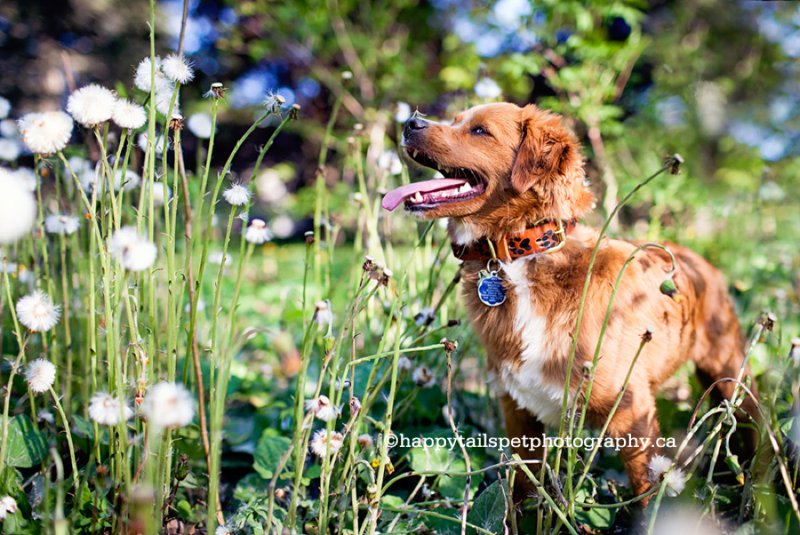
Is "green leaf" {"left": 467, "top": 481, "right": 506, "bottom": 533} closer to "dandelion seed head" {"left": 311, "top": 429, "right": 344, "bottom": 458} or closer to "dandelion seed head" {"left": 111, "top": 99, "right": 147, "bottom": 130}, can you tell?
"dandelion seed head" {"left": 311, "top": 429, "right": 344, "bottom": 458}

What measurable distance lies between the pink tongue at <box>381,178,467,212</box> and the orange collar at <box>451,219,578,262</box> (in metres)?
0.27

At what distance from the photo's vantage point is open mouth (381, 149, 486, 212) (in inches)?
81.4

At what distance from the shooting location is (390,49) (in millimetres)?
7688

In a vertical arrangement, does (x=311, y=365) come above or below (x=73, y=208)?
below

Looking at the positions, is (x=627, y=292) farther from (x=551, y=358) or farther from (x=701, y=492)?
(x=701, y=492)

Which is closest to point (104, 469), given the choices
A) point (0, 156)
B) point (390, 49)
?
point (0, 156)

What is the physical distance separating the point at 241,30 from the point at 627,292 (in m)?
7.39

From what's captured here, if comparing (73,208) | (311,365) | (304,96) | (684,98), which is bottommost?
(311,365)

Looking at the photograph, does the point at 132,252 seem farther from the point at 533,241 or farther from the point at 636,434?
the point at 636,434

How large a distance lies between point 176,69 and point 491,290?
1.19 meters

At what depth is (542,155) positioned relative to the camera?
207 cm

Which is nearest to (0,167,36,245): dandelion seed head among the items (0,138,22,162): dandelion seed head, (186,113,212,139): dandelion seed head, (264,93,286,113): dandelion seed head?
(264,93,286,113): dandelion seed head

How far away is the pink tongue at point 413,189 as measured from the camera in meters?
2.06

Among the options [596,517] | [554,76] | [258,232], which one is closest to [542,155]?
[258,232]
